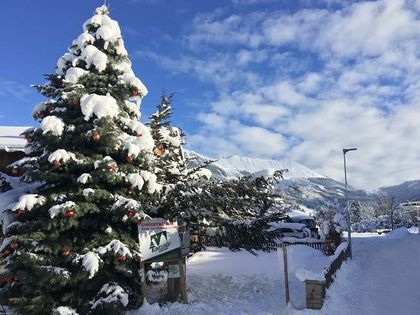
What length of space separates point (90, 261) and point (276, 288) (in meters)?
6.42

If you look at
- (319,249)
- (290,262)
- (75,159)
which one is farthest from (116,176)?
(319,249)

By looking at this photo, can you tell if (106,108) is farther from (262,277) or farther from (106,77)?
(262,277)

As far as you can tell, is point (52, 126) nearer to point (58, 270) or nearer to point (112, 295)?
point (58, 270)

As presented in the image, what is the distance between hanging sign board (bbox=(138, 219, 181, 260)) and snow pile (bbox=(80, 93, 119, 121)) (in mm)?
3164

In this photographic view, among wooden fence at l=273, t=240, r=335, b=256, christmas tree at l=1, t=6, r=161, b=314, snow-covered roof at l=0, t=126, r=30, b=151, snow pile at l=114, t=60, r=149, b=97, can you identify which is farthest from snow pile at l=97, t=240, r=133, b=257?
wooden fence at l=273, t=240, r=335, b=256

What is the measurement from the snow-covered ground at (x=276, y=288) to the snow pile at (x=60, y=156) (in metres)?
4.47

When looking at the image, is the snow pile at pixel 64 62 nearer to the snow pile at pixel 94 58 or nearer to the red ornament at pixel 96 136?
the snow pile at pixel 94 58

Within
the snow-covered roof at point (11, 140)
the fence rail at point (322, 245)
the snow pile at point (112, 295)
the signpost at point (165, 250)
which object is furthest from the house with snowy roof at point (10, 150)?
the fence rail at point (322, 245)

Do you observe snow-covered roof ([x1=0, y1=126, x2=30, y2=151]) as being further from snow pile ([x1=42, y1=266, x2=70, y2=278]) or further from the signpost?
the signpost

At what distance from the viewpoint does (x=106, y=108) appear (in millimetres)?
12484

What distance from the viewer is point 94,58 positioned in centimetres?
1345

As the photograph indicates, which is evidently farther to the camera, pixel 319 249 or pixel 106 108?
pixel 319 249

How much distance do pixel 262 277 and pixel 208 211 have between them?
3.95 meters

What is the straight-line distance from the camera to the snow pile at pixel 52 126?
40.0 feet
